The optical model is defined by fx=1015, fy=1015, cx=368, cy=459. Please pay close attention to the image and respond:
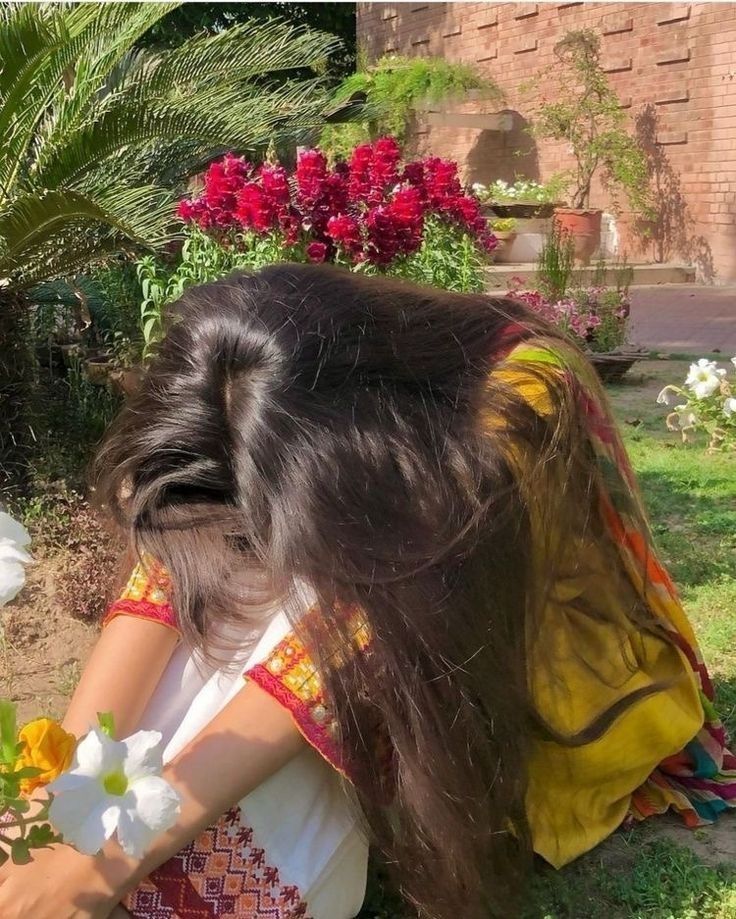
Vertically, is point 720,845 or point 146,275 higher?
point 146,275

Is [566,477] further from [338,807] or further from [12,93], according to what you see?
[12,93]

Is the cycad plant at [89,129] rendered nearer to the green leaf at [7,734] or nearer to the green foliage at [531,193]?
the green leaf at [7,734]

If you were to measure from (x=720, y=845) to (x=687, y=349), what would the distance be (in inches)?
204

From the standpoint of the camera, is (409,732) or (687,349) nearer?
(409,732)

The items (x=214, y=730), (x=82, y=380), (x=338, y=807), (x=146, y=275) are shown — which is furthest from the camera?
(x=82, y=380)

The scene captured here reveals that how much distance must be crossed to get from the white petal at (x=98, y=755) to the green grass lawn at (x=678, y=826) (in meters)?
0.96

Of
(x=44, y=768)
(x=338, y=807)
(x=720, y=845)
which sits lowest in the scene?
(x=720, y=845)

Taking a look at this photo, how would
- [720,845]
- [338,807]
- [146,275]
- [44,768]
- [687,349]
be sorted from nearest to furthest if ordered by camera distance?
[44,768], [338,807], [720,845], [146,275], [687,349]

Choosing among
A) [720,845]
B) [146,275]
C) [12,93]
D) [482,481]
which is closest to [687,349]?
[146,275]

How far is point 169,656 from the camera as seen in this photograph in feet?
4.60

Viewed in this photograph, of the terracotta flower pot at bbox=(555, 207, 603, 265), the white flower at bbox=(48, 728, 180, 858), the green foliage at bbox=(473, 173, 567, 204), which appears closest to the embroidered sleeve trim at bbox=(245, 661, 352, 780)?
the white flower at bbox=(48, 728, 180, 858)

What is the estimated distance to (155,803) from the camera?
0.74m

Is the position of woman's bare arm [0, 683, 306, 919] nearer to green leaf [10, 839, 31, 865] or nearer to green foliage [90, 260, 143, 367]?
green leaf [10, 839, 31, 865]

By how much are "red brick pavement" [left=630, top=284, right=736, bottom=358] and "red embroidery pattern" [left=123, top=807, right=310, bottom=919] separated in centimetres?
549
